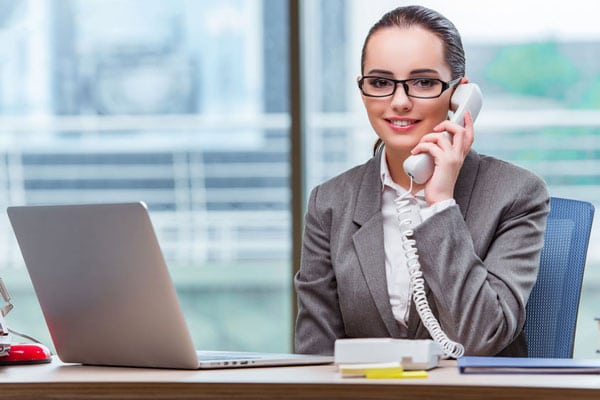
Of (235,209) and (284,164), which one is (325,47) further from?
(235,209)

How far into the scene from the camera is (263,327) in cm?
393

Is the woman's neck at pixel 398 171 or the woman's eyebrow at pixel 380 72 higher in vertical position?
the woman's eyebrow at pixel 380 72

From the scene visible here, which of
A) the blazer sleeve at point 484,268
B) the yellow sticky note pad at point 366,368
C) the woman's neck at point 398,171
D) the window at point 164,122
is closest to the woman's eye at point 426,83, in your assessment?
the woman's neck at point 398,171

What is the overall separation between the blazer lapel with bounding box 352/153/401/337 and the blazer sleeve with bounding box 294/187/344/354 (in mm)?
93

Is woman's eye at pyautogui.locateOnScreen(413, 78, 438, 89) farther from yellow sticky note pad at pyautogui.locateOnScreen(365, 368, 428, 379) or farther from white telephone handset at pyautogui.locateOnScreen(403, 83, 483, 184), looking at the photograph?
yellow sticky note pad at pyautogui.locateOnScreen(365, 368, 428, 379)

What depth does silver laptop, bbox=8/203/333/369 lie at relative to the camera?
147 centimetres

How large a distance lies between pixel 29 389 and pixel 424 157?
2.70 feet

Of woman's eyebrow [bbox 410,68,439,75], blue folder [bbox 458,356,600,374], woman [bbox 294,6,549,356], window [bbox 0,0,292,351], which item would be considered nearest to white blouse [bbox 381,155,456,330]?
woman [bbox 294,6,549,356]

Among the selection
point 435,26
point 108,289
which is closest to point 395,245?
point 435,26

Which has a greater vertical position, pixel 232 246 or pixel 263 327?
pixel 232 246

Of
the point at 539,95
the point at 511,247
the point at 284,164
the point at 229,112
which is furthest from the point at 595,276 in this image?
the point at 511,247

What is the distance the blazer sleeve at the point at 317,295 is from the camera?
6.62 ft

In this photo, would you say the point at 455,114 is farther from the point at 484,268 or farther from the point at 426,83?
the point at 484,268

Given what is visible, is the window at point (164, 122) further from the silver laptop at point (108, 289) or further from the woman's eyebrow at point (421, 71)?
the silver laptop at point (108, 289)
